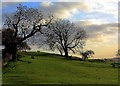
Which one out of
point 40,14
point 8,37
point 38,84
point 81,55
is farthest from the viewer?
point 81,55

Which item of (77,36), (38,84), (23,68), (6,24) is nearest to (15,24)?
(6,24)

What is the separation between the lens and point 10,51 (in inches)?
2464

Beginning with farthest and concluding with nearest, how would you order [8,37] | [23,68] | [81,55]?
[81,55], [8,37], [23,68]

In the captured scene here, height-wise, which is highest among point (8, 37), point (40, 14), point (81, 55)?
point (40, 14)

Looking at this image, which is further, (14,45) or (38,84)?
(14,45)

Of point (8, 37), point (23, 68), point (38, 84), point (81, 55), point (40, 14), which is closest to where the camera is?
point (38, 84)

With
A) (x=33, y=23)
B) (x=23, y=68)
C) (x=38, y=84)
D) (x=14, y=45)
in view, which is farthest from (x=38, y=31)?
(x=38, y=84)

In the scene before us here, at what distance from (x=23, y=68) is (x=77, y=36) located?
55.4m

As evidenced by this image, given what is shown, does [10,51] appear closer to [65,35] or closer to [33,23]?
[33,23]

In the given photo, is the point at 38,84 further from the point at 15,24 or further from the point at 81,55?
the point at 81,55

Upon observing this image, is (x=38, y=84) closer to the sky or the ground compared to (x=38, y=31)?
closer to the ground

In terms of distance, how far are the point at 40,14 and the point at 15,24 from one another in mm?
6328

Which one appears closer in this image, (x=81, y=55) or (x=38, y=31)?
(x=38, y=31)

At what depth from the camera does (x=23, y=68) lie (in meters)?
49.3
